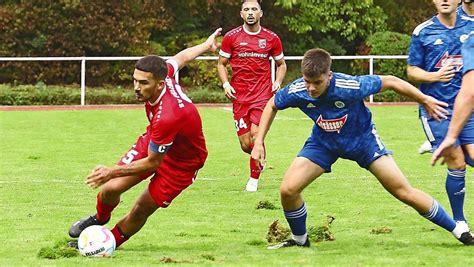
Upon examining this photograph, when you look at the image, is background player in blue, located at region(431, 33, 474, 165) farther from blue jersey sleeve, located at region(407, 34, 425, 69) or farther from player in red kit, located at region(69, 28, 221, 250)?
player in red kit, located at region(69, 28, 221, 250)

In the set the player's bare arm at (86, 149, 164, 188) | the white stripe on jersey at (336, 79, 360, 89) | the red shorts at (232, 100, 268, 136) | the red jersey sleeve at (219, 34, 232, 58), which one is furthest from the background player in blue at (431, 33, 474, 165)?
the red jersey sleeve at (219, 34, 232, 58)

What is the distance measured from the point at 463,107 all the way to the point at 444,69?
154cm

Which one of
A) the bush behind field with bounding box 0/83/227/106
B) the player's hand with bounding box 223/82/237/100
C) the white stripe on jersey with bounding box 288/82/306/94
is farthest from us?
the bush behind field with bounding box 0/83/227/106

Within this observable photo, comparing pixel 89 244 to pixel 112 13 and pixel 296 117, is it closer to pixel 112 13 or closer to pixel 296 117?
pixel 296 117

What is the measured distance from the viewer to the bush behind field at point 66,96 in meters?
28.9

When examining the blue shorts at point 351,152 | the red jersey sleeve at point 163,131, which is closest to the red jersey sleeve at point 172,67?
the red jersey sleeve at point 163,131

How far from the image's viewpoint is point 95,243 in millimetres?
8398

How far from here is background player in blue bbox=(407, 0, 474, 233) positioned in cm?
902

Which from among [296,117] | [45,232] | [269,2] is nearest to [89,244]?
[45,232]

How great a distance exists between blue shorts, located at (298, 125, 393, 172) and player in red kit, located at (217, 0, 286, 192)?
4.59 metres

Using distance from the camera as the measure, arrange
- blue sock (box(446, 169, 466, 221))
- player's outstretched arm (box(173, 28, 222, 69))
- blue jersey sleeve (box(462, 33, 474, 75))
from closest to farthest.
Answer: blue jersey sleeve (box(462, 33, 474, 75))
blue sock (box(446, 169, 466, 221))
player's outstretched arm (box(173, 28, 222, 69))

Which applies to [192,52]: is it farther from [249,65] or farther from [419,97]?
[249,65]

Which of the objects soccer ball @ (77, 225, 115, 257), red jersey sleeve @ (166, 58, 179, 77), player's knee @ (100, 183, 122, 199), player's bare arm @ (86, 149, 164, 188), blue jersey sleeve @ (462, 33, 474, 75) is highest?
blue jersey sleeve @ (462, 33, 474, 75)

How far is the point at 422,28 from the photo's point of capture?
9320mm
